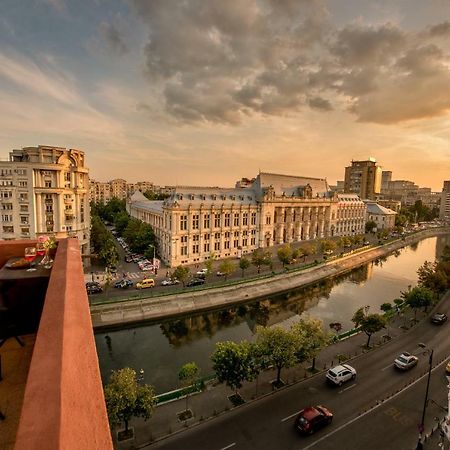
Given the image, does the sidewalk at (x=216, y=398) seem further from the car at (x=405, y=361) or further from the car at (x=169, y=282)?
the car at (x=169, y=282)

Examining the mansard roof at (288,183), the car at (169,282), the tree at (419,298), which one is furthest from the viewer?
the mansard roof at (288,183)

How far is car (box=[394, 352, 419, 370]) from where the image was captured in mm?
26891

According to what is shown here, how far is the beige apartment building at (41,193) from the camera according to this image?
49.0 metres

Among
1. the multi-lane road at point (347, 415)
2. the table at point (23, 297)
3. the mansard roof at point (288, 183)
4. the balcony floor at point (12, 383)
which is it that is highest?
the mansard roof at point (288, 183)

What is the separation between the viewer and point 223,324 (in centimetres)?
4072

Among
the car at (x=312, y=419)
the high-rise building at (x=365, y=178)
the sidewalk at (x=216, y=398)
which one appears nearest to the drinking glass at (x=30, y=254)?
the sidewalk at (x=216, y=398)

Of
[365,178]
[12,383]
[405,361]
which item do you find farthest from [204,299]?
[365,178]

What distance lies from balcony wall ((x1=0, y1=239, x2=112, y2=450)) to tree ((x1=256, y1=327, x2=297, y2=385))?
68.7ft

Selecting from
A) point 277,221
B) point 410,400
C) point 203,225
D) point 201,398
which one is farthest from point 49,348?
point 277,221

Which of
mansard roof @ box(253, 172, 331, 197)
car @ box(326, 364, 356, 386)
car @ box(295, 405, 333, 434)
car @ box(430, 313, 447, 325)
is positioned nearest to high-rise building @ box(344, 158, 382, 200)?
mansard roof @ box(253, 172, 331, 197)

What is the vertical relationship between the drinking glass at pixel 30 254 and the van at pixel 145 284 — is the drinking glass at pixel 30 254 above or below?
above

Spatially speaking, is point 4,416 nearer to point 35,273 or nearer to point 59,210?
point 35,273

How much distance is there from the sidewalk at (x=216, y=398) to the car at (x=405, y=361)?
128 inches

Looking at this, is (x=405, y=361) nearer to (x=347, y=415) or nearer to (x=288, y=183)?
(x=347, y=415)
